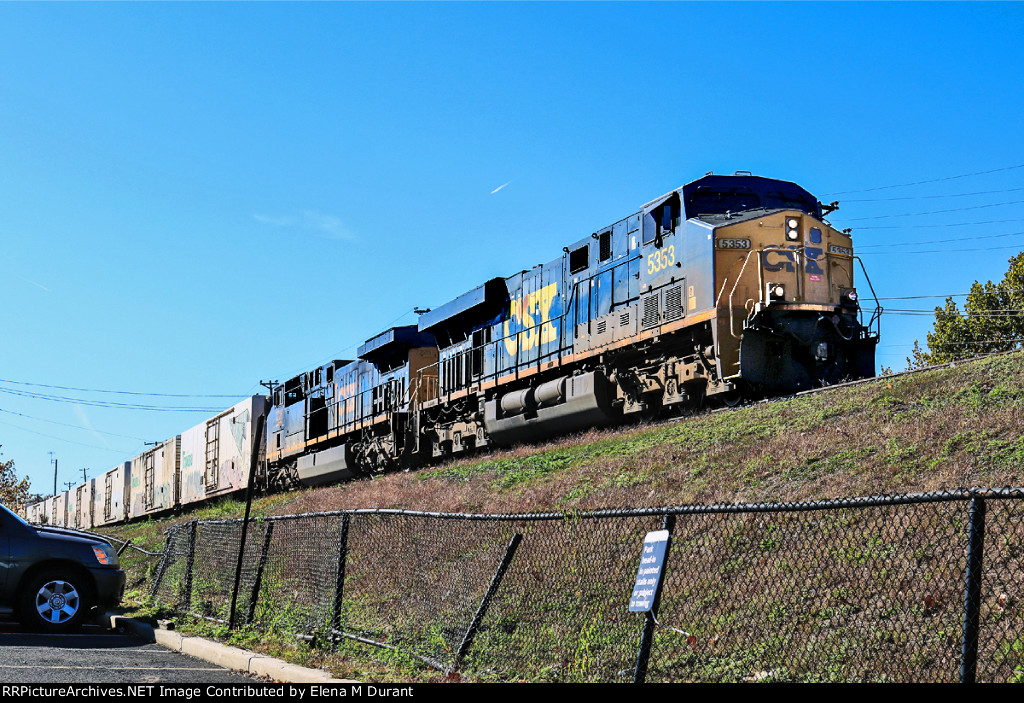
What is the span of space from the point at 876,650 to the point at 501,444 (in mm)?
15580

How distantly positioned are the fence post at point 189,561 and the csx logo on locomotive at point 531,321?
9.32 meters

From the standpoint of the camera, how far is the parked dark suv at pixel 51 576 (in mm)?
10398

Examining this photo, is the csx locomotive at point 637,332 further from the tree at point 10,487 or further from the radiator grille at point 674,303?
the tree at point 10,487

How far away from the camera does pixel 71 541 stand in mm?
10805

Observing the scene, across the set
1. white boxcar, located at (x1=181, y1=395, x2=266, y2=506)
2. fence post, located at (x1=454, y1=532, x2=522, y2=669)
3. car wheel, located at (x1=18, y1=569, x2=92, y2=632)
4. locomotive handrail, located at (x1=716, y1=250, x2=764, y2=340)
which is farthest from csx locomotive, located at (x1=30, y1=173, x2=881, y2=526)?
white boxcar, located at (x1=181, y1=395, x2=266, y2=506)

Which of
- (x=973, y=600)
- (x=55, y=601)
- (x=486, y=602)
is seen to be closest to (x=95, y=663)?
(x=55, y=601)

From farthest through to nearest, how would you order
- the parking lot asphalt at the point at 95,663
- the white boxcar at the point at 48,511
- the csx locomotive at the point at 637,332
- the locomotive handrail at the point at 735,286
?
the white boxcar at the point at 48,511, the csx locomotive at the point at 637,332, the locomotive handrail at the point at 735,286, the parking lot asphalt at the point at 95,663

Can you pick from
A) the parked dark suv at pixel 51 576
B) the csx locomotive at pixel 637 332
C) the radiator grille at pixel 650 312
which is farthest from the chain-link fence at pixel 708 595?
the radiator grille at pixel 650 312

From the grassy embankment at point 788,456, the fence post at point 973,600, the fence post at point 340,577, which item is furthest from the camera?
the grassy embankment at point 788,456

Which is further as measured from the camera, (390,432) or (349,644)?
(390,432)

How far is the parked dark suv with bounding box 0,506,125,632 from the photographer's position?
10.4 m

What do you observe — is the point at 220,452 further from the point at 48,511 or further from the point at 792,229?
the point at 48,511

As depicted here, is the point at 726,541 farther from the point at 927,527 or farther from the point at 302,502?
the point at 302,502

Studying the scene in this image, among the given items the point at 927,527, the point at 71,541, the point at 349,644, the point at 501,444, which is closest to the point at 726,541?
the point at 927,527
